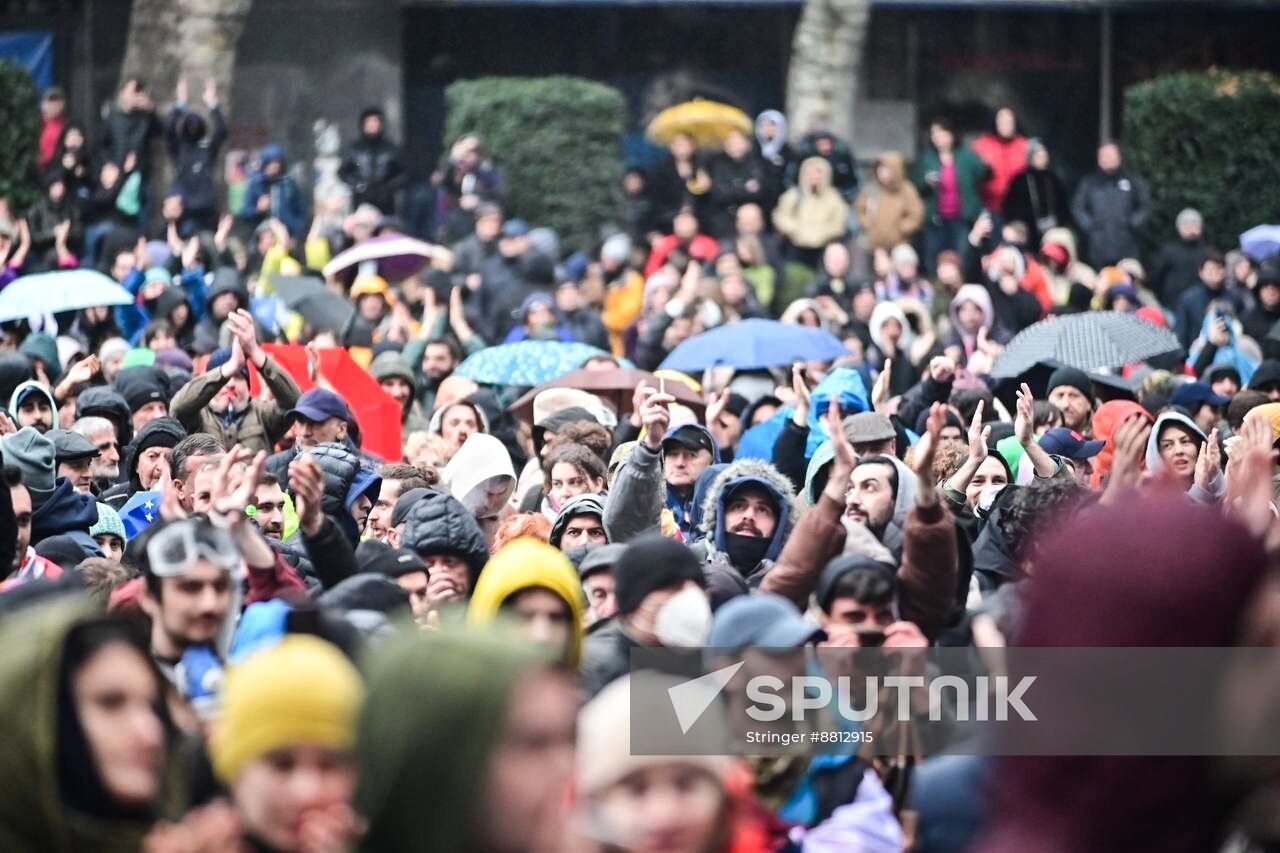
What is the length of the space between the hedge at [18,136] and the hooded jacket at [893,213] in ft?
23.0

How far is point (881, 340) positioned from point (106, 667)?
11613 millimetres

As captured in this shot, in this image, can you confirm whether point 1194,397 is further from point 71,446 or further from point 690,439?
point 71,446

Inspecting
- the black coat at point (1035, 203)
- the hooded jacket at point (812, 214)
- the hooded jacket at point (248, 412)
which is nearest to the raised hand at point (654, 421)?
the hooded jacket at point (248, 412)

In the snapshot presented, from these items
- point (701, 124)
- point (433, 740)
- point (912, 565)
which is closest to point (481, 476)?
point (912, 565)

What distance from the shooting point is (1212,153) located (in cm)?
2322

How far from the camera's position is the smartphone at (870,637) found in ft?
20.1

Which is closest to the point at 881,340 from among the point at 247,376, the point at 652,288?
the point at 652,288

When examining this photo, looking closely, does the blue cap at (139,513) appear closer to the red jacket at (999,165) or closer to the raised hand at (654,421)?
the raised hand at (654,421)

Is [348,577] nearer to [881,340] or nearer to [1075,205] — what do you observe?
[881,340]

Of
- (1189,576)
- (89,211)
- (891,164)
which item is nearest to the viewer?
(1189,576)

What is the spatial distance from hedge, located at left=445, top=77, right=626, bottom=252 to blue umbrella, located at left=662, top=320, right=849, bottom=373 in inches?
337

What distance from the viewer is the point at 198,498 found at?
8.80m

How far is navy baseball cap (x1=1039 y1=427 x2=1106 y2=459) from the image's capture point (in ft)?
35.2

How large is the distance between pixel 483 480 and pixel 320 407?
924 mm
